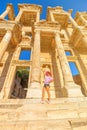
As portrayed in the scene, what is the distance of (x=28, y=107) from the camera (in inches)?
265

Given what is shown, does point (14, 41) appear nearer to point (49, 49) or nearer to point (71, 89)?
point (49, 49)

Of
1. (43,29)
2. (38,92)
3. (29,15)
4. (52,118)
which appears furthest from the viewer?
(29,15)

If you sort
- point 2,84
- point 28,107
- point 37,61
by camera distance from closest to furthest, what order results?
point 28,107
point 37,61
point 2,84

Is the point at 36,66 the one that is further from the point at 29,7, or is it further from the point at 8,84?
the point at 29,7

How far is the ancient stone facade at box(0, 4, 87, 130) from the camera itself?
242 inches

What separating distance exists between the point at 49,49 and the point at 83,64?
18.3ft

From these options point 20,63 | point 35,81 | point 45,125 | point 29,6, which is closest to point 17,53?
point 20,63

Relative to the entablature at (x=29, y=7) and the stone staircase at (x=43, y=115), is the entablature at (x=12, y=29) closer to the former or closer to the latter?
the entablature at (x=29, y=7)

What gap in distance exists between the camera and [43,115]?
243 inches

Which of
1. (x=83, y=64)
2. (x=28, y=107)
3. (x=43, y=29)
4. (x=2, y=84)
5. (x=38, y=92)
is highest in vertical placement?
(x=43, y=29)

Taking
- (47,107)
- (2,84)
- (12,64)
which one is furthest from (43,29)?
(47,107)

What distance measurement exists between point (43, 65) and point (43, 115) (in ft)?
35.3

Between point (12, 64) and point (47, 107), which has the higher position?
point (47, 107)

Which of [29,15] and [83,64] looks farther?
[29,15]
